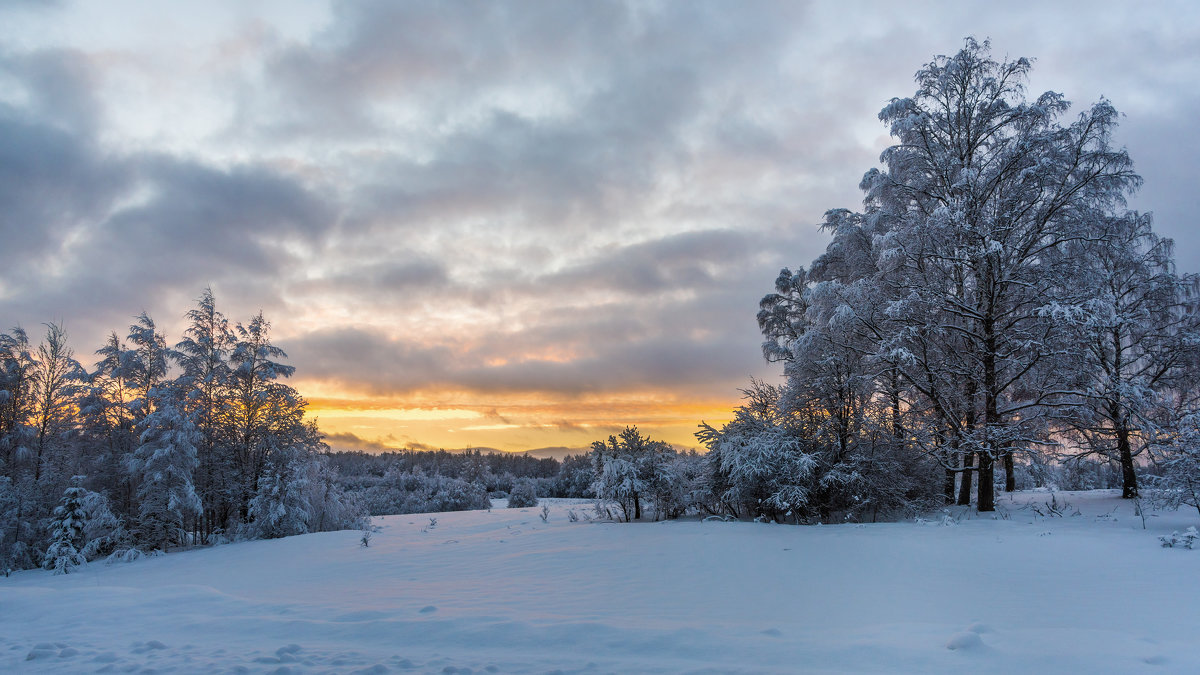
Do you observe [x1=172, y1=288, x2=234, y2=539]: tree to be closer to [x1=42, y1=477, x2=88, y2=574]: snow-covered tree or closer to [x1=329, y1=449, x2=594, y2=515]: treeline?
[x1=42, y1=477, x2=88, y2=574]: snow-covered tree

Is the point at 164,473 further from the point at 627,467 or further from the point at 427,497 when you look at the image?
the point at 427,497

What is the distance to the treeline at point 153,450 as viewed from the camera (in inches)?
675

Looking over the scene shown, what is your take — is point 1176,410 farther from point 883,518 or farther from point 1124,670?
point 1124,670

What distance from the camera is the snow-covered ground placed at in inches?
203

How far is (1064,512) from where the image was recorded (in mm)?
13922

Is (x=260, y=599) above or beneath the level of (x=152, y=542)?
above

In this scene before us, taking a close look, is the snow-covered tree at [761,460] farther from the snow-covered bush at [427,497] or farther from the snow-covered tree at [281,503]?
the snow-covered bush at [427,497]

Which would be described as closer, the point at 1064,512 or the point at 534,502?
the point at 1064,512

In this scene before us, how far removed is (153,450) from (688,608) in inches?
760

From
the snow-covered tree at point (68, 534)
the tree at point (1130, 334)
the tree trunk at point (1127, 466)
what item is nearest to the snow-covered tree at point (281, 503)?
the snow-covered tree at point (68, 534)

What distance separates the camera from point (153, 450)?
59.4ft

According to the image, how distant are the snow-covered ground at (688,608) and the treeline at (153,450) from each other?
17.5 ft

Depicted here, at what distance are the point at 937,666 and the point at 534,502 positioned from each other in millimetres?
35922

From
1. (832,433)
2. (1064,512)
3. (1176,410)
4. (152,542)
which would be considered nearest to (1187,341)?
(1176,410)
